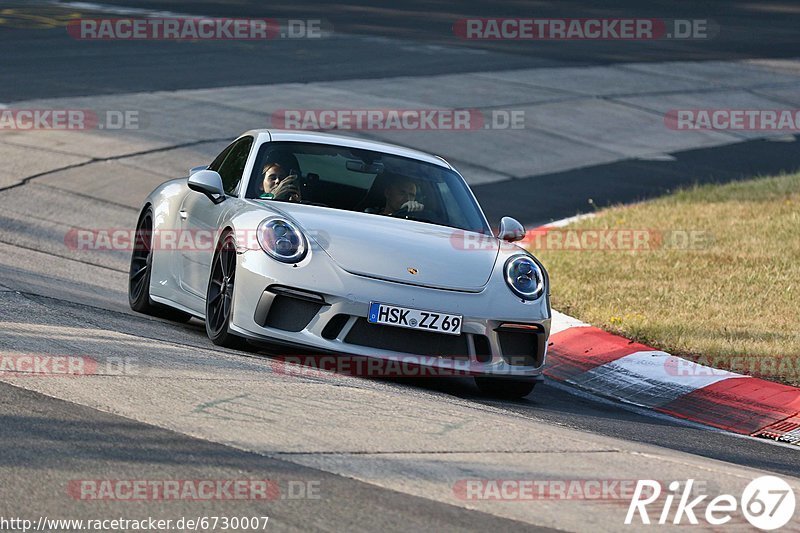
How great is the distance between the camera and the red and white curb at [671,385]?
27.0ft

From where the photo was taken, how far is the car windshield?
8.63 m

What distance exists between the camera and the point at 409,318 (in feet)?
24.4

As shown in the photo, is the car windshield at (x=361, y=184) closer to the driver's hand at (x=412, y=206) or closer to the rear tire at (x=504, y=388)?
the driver's hand at (x=412, y=206)

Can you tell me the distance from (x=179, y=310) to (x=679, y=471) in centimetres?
417

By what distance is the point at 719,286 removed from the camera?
11.5 meters

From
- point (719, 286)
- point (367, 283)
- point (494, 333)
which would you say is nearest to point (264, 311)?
point (367, 283)

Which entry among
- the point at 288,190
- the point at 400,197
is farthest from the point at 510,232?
the point at 288,190

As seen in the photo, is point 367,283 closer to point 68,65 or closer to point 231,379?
point 231,379

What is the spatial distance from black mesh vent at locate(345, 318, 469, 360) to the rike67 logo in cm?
220

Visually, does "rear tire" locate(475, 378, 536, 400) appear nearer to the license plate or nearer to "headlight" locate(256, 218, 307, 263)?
the license plate

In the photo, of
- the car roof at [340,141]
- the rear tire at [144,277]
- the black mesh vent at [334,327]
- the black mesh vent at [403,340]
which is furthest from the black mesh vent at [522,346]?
the rear tire at [144,277]

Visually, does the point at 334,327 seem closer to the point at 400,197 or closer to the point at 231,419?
the point at 400,197

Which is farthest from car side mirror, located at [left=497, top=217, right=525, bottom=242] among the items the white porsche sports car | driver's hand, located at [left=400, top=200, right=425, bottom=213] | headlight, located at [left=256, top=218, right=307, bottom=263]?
headlight, located at [left=256, top=218, right=307, bottom=263]

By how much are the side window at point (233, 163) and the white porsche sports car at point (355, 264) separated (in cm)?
2
